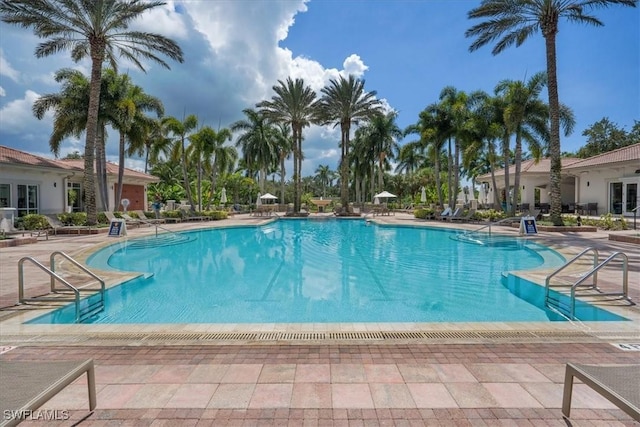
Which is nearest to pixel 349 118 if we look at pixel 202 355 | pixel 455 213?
pixel 455 213

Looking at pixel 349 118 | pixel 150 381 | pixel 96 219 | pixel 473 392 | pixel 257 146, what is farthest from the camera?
pixel 257 146

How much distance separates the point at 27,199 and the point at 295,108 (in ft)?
63.6

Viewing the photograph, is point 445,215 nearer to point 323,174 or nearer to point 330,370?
point 330,370

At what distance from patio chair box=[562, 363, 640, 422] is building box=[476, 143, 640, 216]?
2385 centimetres

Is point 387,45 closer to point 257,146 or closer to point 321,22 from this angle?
point 321,22

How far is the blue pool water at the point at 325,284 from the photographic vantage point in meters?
6.20

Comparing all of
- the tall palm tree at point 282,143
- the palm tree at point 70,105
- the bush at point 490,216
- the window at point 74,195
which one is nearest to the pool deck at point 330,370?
the bush at point 490,216

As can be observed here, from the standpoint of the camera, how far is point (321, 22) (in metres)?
16.4

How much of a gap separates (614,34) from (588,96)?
2780 millimetres

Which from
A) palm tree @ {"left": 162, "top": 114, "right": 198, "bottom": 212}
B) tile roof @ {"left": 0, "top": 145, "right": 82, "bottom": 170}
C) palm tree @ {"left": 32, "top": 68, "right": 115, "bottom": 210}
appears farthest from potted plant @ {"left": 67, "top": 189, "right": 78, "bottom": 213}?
palm tree @ {"left": 162, "top": 114, "right": 198, "bottom": 212}

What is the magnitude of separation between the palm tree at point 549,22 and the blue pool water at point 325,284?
21.3ft

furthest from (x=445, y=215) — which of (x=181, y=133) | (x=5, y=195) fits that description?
(x=5, y=195)

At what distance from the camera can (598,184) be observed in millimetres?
24844

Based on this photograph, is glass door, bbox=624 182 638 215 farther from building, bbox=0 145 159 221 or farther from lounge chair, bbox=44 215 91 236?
building, bbox=0 145 159 221
